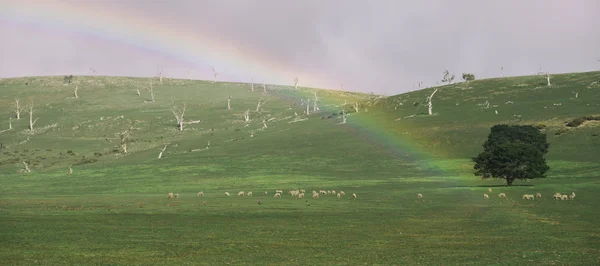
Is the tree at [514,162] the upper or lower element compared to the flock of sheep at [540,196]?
upper

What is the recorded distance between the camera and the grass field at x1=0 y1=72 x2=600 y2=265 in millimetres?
30312

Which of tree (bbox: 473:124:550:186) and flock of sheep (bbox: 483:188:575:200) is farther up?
tree (bbox: 473:124:550:186)

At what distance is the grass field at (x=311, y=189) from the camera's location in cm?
3031

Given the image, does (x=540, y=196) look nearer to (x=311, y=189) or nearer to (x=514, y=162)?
(x=514, y=162)

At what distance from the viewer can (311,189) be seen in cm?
7962

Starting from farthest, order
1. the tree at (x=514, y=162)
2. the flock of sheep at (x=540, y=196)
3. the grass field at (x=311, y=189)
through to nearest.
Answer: the tree at (x=514, y=162)
the flock of sheep at (x=540, y=196)
the grass field at (x=311, y=189)

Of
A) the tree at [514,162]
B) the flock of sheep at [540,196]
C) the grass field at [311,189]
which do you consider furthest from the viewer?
the tree at [514,162]

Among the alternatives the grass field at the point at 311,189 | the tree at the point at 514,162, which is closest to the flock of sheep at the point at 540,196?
the grass field at the point at 311,189

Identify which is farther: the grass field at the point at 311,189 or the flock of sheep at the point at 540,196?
the flock of sheep at the point at 540,196

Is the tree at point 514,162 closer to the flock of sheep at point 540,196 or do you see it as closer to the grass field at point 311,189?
the grass field at point 311,189

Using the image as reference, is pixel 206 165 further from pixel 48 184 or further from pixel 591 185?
pixel 591 185

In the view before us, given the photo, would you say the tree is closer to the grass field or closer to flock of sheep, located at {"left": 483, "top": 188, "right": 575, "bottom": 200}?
the grass field

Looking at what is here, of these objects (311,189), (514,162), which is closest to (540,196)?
(514,162)

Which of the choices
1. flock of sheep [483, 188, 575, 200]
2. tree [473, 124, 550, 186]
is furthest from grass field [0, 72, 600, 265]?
tree [473, 124, 550, 186]
